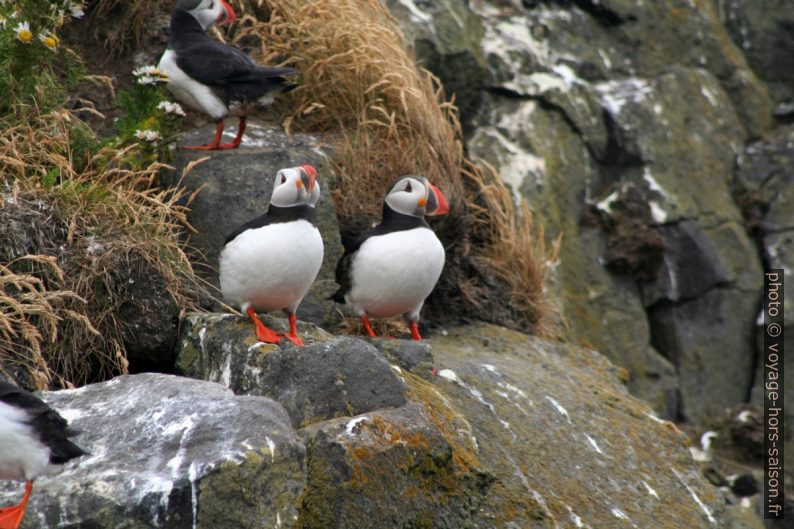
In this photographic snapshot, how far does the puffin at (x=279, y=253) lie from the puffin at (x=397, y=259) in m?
0.64

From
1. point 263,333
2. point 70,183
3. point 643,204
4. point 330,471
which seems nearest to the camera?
point 330,471

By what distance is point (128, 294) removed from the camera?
4727 millimetres

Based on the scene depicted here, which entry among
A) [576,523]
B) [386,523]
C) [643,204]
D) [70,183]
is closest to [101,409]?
[386,523]

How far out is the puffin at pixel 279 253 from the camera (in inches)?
167

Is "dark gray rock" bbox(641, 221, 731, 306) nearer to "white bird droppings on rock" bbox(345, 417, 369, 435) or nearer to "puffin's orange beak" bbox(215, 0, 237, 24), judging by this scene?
"puffin's orange beak" bbox(215, 0, 237, 24)

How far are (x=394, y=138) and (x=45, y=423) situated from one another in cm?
386

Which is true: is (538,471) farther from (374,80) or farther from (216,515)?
(374,80)

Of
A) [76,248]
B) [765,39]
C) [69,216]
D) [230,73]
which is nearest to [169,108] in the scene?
[230,73]

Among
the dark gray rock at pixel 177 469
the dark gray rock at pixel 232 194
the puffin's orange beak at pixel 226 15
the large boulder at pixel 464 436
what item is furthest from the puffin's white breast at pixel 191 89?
the dark gray rock at pixel 177 469

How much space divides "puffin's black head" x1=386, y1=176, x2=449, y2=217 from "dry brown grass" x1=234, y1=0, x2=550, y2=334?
3.60ft

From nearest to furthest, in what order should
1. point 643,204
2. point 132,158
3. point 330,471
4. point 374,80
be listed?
1. point 330,471
2. point 132,158
3. point 374,80
4. point 643,204

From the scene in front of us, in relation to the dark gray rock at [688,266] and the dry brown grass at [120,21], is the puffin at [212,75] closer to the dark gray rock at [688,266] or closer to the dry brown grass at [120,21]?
the dry brown grass at [120,21]

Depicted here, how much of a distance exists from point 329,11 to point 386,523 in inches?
168

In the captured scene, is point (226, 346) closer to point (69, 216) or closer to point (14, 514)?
point (69, 216)
